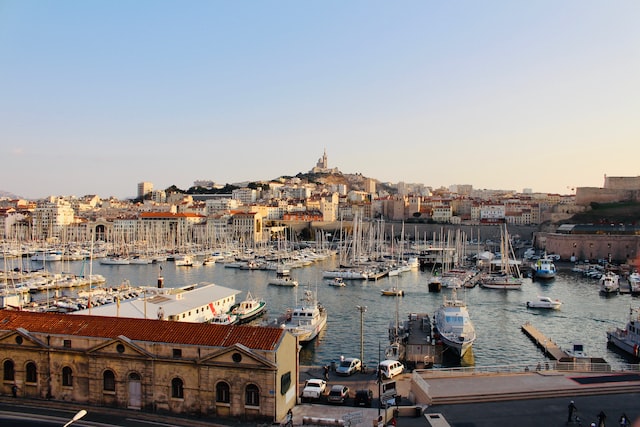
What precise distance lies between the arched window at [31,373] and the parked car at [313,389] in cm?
496

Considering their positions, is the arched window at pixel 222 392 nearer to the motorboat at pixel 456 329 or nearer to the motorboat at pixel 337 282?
the motorboat at pixel 456 329

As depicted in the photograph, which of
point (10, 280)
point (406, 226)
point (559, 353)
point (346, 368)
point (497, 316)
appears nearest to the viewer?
point (346, 368)

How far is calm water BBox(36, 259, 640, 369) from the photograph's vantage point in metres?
19.1

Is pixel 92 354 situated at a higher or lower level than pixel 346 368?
higher

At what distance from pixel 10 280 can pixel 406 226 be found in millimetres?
50583

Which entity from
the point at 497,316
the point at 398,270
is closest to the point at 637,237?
the point at 398,270

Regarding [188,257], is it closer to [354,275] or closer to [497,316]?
[354,275]

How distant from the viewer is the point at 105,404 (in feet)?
35.1

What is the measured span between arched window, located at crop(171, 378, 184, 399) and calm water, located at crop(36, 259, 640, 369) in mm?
7316

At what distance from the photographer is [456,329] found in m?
18.5

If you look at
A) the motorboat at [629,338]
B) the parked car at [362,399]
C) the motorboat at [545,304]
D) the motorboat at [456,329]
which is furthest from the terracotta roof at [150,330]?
the motorboat at [545,304]

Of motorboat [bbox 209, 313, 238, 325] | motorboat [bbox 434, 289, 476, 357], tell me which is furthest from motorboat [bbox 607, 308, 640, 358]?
motorboat [bbox 209, 313, 238, 325]

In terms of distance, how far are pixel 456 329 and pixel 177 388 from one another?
34.5 feet

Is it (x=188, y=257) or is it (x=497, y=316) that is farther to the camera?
(x=188, y=257)
